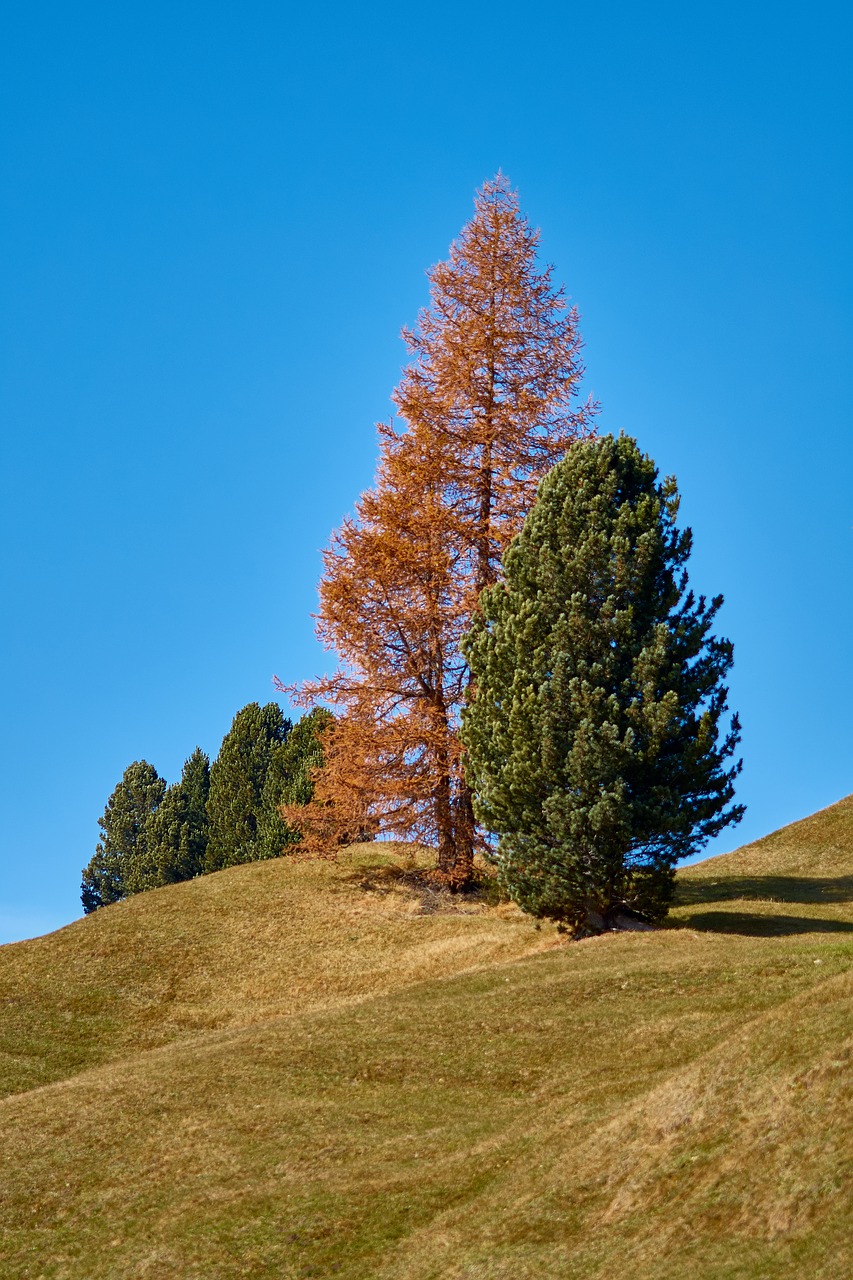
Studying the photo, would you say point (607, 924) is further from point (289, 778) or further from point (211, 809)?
point (211, 809)

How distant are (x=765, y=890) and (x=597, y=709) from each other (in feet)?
37.8

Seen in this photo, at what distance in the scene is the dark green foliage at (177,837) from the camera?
67625 millimetres

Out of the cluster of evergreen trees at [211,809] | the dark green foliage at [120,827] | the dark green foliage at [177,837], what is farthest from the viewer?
the dark green foliage at [120,827]

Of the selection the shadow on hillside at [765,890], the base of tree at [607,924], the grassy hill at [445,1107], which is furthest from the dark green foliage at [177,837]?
the base of tree at [607,924]

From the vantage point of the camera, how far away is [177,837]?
69.0 metres

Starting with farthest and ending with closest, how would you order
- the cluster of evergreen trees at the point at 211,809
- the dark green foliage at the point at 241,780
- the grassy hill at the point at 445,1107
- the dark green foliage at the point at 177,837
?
the dark green foliage at the point at 177,837, the dark green foliage at the point at 241,780, the cluster of evergreen trees at the point at 211,809, the grassy hill at the point at 445,1107

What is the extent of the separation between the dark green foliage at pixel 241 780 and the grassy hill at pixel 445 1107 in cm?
2848

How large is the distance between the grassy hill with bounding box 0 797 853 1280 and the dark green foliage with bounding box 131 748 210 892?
34.6 m

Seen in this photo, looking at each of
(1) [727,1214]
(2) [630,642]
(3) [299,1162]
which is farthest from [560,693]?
(1) [727,1214]

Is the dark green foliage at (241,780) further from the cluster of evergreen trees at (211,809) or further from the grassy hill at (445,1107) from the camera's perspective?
the grassy hill at (445,1107)

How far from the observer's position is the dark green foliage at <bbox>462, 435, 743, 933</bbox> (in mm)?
28750

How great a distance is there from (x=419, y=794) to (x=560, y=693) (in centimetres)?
880

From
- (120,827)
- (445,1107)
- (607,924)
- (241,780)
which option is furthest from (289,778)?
(445,1107)

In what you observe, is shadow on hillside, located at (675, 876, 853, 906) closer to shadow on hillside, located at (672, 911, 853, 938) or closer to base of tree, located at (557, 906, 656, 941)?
shadow on hillside, located at (672, 911, 853, 938)
